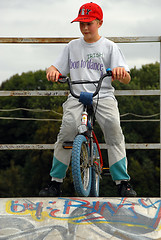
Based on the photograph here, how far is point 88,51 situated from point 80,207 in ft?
4.01

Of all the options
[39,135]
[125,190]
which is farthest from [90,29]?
[39,135]

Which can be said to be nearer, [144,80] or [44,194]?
[44,194]

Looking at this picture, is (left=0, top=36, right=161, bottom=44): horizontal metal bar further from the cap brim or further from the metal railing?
the cap brim

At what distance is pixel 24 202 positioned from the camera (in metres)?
2.59

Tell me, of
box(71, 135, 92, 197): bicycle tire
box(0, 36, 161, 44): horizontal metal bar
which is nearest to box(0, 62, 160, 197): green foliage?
box(0, 36, 161, 44): horizontal metal bar

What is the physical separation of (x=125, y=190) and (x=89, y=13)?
1.35 m

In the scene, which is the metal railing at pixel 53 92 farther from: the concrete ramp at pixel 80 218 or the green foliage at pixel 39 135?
the green foliage at pixel 39 135

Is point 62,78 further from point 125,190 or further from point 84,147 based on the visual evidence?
point 125,190

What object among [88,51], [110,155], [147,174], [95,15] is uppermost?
[95,15]

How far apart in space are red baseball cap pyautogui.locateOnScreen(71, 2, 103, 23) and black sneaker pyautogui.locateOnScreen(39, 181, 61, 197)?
126 cm

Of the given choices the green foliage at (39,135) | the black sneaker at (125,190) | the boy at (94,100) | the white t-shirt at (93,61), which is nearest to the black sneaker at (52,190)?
the boy at (94,100)

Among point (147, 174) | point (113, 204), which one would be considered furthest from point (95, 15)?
point (147, 174)

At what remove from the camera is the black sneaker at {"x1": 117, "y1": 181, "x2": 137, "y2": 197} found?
9.46 ft

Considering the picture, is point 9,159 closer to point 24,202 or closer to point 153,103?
point 153,103
